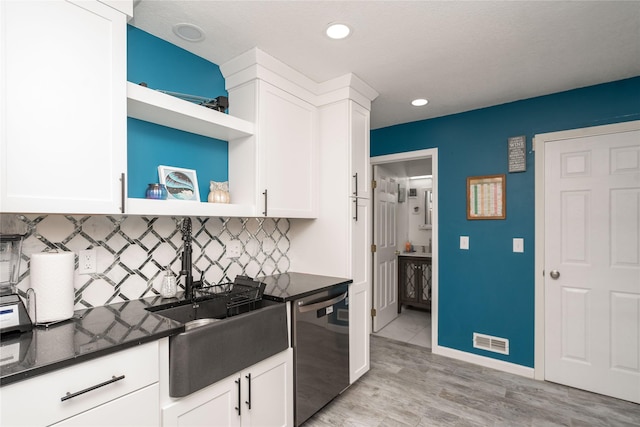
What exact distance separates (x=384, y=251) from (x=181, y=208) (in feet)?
9.71

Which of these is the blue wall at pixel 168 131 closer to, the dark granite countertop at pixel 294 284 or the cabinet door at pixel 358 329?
the dark granite countertop at pixel 294 284

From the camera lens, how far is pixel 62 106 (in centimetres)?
131

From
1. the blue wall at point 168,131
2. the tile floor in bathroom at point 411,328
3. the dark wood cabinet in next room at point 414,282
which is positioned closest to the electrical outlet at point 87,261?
the blue wall at point 168,131

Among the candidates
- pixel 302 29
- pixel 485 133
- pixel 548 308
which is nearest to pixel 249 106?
pixel 302 29

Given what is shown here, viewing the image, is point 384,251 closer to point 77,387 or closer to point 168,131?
point 168,131

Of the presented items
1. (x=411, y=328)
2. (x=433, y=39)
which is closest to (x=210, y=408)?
(x=433, y=39)

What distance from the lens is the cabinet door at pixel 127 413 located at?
112 cm

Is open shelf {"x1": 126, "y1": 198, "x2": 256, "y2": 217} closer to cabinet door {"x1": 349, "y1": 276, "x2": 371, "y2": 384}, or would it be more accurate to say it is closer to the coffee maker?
the coffee maker

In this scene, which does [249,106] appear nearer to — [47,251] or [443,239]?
[47,251]

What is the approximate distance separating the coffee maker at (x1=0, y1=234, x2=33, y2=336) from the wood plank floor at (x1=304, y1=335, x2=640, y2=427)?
1722 millimetres

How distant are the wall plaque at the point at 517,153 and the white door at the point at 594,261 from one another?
164mm

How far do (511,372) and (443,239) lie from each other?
52.5 inches

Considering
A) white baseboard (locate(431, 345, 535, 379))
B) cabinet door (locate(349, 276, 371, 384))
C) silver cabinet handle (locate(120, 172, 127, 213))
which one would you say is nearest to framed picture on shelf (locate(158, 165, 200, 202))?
silver cabinet handle (locate(120, 172, 127, 213))

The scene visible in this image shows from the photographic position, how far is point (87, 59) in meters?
1.39
